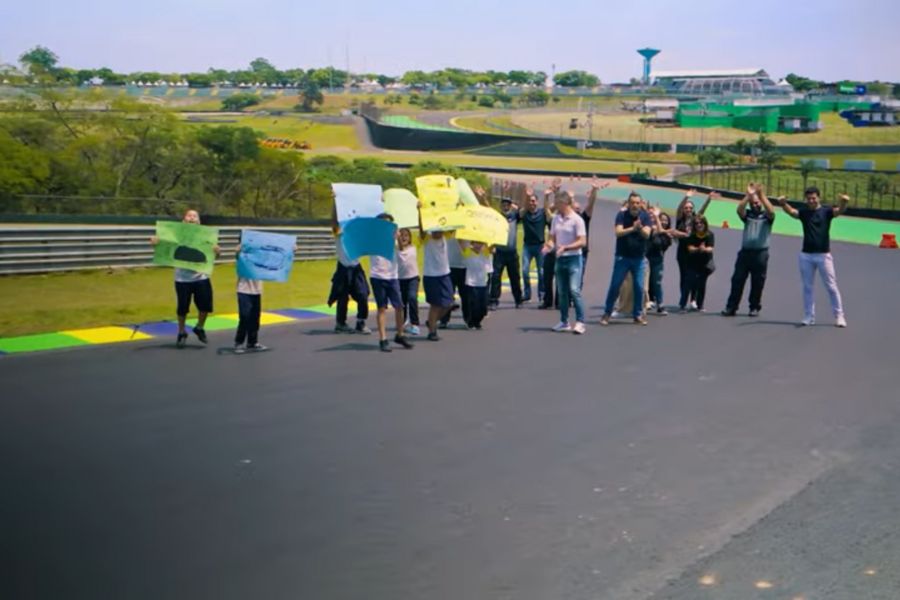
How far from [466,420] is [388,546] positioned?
3.27m

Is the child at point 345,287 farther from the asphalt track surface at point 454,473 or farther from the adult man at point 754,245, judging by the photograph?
the adult man at point 754,245

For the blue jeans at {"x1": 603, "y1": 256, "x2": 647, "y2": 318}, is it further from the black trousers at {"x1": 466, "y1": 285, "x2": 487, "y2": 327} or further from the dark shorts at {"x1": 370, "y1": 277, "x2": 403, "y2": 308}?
the dark shorts at {"x1": 370, "y1": 277, "x2": 403, "y2": 308}

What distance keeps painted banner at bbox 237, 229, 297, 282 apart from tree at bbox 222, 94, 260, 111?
33.4 m

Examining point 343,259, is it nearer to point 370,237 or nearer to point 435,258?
point 370,237

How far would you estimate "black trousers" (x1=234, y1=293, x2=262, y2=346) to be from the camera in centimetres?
1348

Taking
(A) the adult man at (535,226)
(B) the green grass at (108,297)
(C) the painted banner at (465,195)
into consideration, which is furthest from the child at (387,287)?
(A) the adult man at (535,226)

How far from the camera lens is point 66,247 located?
21.8m

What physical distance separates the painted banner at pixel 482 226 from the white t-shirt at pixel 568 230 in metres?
0.75

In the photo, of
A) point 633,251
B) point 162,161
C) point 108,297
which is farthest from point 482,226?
point 162,161

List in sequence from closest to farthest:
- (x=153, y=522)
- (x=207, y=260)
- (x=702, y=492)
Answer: (x=153, y=522) < (x=702, y=492) < (x=207, y=260)

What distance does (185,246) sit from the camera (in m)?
13.8

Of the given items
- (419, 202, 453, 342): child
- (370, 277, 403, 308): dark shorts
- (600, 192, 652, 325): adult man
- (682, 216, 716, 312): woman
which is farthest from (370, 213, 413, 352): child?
(682, 216, 716, 312): woman

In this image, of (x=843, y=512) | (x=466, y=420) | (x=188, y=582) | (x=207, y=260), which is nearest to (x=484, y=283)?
(x=207, y=260)

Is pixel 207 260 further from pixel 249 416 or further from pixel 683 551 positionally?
pixel 683 551
